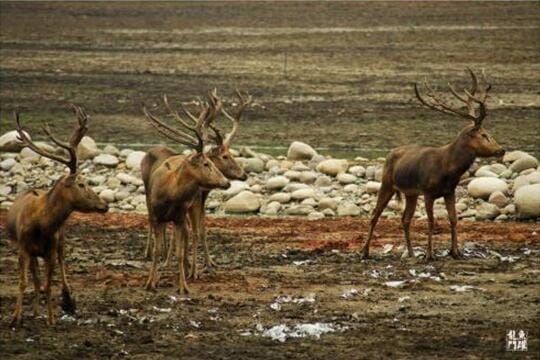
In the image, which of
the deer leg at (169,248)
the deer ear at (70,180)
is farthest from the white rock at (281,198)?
the deer ear at (70,180)

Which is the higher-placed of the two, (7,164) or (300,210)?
(7,164)

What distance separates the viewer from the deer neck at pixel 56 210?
17.4 metres

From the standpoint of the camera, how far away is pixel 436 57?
50.8 meters

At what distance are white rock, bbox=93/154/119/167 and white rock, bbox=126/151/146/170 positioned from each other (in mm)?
278

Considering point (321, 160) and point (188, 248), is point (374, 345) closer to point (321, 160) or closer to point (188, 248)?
point (188, 248)

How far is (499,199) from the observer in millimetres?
26453

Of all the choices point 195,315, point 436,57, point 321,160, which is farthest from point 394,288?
point 436,57

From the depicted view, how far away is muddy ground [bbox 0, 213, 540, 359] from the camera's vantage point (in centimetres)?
1598

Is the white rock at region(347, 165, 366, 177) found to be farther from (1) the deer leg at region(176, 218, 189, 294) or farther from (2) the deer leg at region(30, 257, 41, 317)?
(2) the deer leg at region(30, 257, 41, 317)

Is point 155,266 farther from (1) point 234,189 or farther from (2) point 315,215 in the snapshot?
(1) point 234,189

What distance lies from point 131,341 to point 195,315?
4.97 ft

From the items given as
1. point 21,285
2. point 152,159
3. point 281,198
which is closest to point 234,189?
point 281,198

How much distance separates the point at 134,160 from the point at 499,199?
27.0 feet

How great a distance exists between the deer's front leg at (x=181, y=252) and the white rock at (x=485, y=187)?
8971 millimetres
